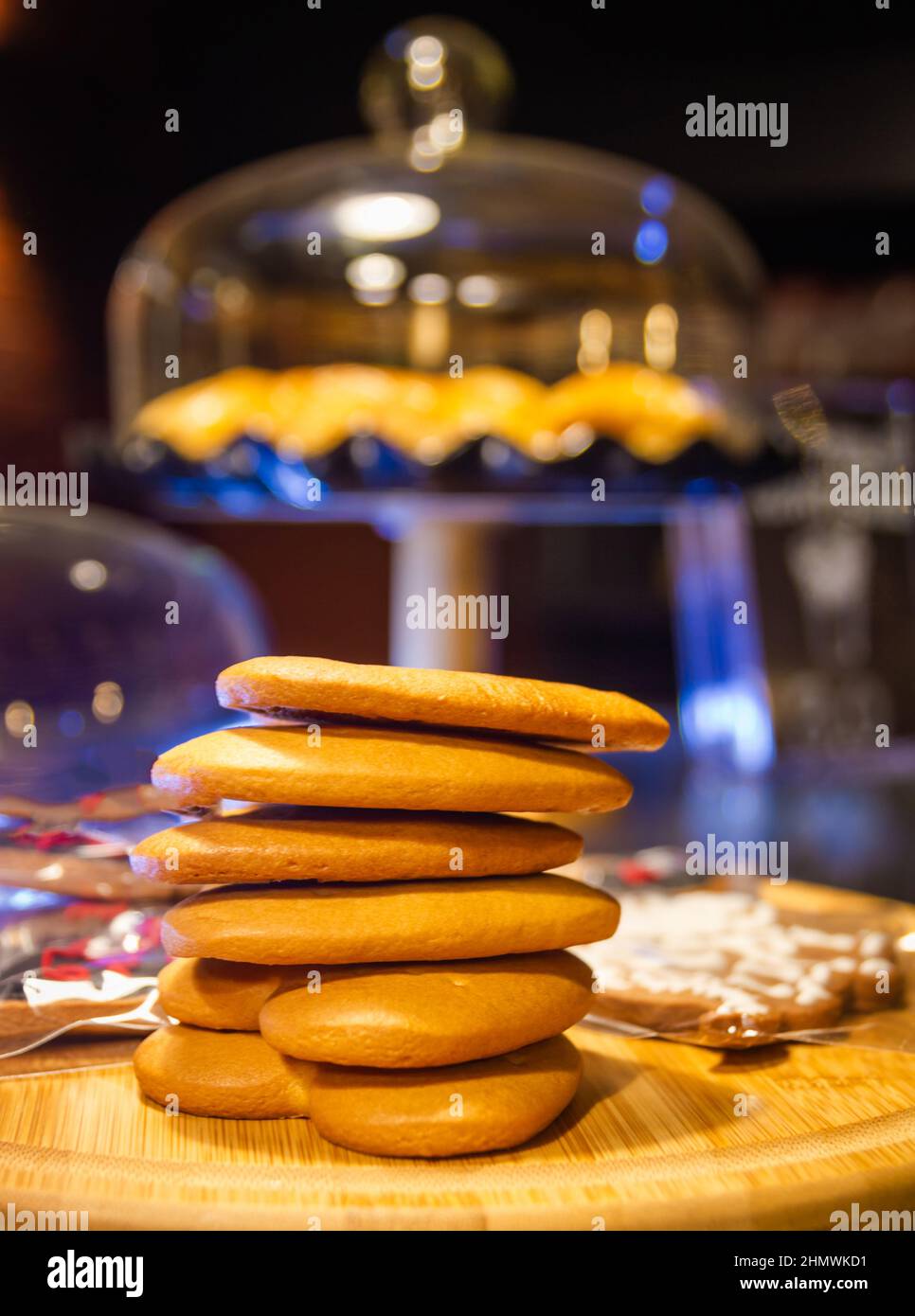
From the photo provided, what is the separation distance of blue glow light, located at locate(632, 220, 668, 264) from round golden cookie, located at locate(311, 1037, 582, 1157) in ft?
5.48

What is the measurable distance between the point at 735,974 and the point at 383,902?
34cm

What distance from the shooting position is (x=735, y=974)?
0.86 meters

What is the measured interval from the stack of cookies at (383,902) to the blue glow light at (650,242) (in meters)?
1.54

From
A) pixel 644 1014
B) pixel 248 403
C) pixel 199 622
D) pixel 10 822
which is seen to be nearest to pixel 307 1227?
pixel 644 1014

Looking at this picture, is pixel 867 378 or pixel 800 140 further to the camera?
pixel 867 378

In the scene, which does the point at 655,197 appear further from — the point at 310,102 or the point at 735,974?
the point at 735,974

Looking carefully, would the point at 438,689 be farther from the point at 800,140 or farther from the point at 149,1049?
the point at 800,140

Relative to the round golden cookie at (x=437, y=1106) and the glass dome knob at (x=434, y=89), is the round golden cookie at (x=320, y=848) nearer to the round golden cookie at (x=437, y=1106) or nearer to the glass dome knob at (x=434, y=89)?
the round golden cookie at (x=437, y=1106)

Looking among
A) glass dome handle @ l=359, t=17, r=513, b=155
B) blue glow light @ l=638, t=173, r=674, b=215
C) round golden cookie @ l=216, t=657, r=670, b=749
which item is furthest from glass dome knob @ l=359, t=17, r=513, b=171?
round golden cookie @ l=216, t=657, r=670, b=749

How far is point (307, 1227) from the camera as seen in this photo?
0.52m

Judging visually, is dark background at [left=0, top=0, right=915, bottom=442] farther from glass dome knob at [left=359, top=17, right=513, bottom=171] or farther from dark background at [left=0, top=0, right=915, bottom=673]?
glass dome knob at [left=359, top=17, right=513, bottom=171]

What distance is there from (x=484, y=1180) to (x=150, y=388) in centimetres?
181

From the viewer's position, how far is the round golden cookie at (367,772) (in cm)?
60

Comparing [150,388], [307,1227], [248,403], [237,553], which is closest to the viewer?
[307,1227]
